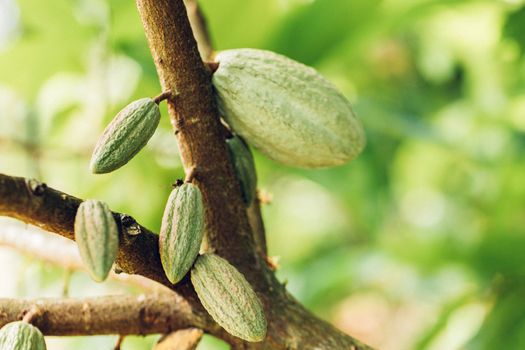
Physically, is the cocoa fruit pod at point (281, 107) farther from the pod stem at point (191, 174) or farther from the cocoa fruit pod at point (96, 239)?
the cocoa fruit pod at point (96, 239)

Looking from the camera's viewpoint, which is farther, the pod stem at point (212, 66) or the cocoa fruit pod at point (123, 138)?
the pod stem at point (212, 66)

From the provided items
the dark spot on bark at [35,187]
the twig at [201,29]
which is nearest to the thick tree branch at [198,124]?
the dark spot on bark at [35,187]

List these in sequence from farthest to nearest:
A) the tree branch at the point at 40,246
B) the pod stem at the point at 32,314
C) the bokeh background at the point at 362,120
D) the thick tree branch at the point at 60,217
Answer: the bokeh background at the point at 362,120, the tree branch at the point at 40,246, the pod stem at the point at 32,314, the thick tree branch at the point at 60,217

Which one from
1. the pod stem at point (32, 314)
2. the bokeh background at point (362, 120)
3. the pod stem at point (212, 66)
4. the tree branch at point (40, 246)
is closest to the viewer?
the pod stem at point (32, 314)

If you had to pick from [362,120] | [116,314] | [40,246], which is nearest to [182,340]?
[116,314]

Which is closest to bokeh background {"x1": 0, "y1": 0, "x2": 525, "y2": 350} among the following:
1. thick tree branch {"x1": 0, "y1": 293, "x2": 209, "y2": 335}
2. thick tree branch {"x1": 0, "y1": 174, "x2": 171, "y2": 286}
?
thick tree branch {"x1": 0, "y1": 293, "x2": 209, "y2": 335}

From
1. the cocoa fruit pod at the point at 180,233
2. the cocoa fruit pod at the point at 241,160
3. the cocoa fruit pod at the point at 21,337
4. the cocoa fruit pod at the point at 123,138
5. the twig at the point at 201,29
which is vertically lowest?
the cocoa fruit pod at the point at 21,337

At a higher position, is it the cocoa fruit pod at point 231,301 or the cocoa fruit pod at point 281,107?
the cocoa fruit pod at point 281,107
